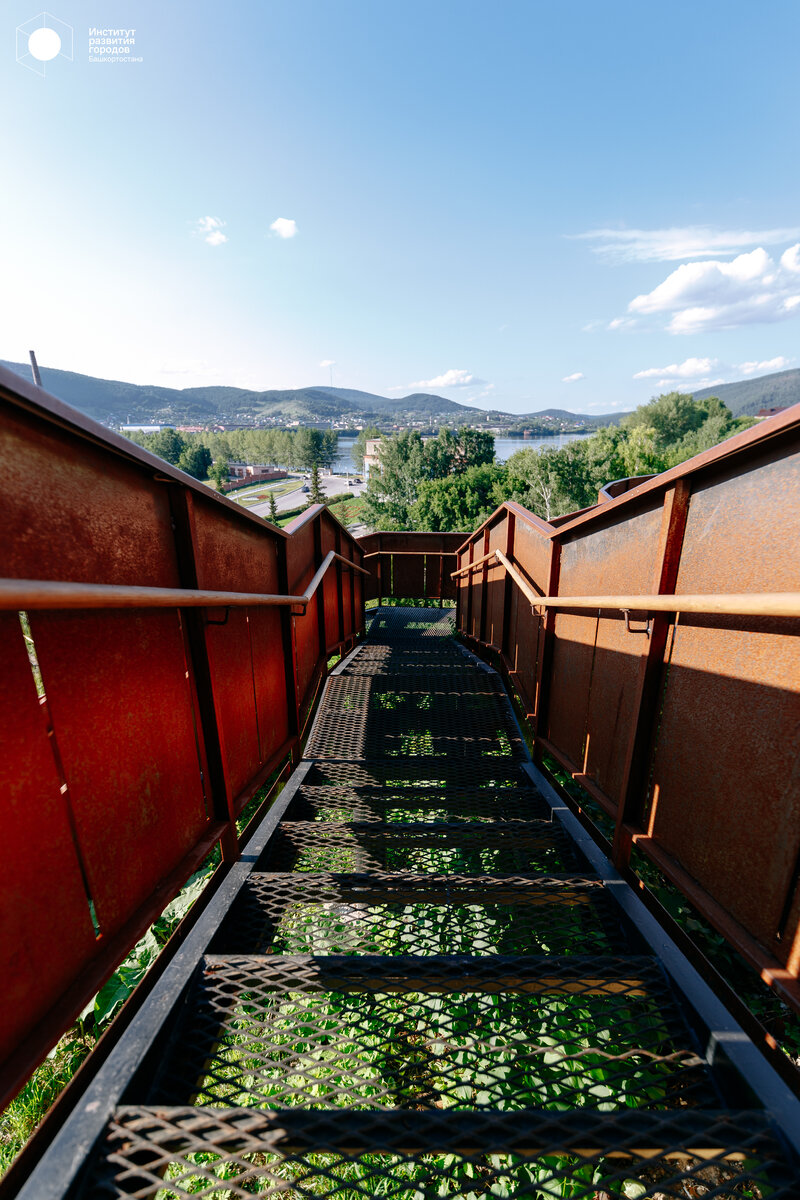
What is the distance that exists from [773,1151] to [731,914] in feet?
1.54

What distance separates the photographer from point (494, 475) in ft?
138

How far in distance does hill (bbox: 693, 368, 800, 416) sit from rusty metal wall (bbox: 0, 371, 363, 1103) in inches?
7198

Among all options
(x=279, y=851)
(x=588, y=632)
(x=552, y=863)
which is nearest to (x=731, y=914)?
(x=552, y=863)

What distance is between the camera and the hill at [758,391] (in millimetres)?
155875

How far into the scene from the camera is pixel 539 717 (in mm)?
3232

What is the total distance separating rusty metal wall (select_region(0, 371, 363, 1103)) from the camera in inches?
39.6

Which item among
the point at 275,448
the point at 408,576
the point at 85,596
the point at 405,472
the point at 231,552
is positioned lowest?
the point at 408,576

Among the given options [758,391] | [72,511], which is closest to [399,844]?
[72,511]

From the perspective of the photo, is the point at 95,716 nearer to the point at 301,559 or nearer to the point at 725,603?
the point at 725,603

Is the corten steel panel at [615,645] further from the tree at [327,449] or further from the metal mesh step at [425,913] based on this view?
the tree at [327,449]

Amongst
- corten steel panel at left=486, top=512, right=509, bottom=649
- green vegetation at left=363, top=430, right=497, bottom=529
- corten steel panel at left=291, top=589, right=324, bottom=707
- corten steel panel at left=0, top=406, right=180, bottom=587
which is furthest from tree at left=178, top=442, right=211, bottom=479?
corten steel panel at left=0, top=406, right=180, bottom=587

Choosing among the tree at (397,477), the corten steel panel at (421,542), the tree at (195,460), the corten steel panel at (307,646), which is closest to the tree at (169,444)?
the tree at (195,460)

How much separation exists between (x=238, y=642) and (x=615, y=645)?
1668mm

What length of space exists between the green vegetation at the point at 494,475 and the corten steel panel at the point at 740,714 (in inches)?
1234
